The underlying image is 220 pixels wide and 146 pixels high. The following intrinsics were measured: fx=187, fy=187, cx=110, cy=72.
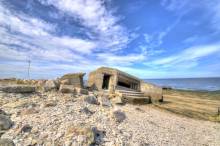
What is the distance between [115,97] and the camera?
12.2 meters

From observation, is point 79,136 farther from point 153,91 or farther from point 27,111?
point 153,91

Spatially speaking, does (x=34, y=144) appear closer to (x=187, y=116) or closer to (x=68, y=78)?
(x=68, y=78)

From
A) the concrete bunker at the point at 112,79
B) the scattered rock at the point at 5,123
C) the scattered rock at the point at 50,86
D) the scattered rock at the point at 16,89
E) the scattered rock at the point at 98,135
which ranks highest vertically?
the concrete bunker at the point at 112,79

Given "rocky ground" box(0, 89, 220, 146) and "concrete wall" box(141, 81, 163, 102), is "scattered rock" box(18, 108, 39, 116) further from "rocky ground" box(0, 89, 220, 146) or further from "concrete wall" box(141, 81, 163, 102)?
"concrete wall" box(141, 81, 163, 102)

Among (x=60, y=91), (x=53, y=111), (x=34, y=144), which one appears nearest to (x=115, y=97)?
(x=60, y=91)

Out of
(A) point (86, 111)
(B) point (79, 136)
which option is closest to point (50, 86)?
(A) point (86, 111)

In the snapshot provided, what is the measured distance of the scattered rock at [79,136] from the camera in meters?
5.30

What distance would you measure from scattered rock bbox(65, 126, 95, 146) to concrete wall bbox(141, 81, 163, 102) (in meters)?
10.5

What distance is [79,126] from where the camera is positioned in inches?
239

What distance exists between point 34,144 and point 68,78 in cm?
886

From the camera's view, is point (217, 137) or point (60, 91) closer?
point (217, 137)

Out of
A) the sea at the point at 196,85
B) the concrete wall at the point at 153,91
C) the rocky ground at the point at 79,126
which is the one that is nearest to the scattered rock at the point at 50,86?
the rocky ground at the point at 79,126

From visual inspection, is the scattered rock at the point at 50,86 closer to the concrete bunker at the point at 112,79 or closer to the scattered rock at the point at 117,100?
the scattered rock at the point at 117,100

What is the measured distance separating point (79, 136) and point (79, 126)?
0.57 metres
